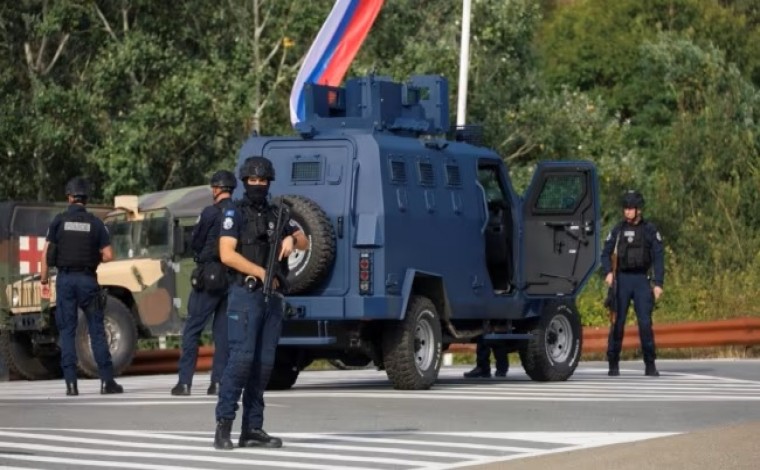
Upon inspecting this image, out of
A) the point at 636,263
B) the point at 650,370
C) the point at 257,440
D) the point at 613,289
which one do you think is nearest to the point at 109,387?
the point at 613,289

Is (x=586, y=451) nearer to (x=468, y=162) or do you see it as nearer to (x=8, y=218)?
(x=468, y=162)

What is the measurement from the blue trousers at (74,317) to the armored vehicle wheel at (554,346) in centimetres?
421

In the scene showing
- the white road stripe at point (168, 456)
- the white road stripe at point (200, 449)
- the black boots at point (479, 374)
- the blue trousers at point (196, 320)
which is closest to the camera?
the white road stripe at point (168, 456)

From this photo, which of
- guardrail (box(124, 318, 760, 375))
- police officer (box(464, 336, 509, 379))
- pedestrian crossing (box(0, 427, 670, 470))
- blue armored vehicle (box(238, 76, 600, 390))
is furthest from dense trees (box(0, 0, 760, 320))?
pedestrian crossing (box(0, 427, 670, 470))

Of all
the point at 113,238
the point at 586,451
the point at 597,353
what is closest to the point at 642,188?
the point at 597,353

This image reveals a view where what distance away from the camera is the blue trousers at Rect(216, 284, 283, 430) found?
41.8ft

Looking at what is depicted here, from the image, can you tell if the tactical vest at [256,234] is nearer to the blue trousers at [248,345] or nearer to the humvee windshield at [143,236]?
the blue trousers at [248,345]

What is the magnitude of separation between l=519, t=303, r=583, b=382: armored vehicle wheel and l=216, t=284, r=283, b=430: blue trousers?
313 inches

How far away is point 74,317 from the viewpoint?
62.5 feet

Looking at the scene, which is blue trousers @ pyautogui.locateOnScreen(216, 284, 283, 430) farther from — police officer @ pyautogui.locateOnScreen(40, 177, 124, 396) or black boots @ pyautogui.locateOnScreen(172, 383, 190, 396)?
police officer @ pyautogui.locateOnScreen(40, 177, 124, 396)

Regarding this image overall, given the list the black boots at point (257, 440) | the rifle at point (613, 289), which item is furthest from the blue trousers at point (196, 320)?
the rifle at point (613, 289)

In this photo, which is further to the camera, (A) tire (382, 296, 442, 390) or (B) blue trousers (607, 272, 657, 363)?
(B) blue trousers (607, 272, 657, 363)

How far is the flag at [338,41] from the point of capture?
32.5 m

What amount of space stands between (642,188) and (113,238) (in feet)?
66.1
